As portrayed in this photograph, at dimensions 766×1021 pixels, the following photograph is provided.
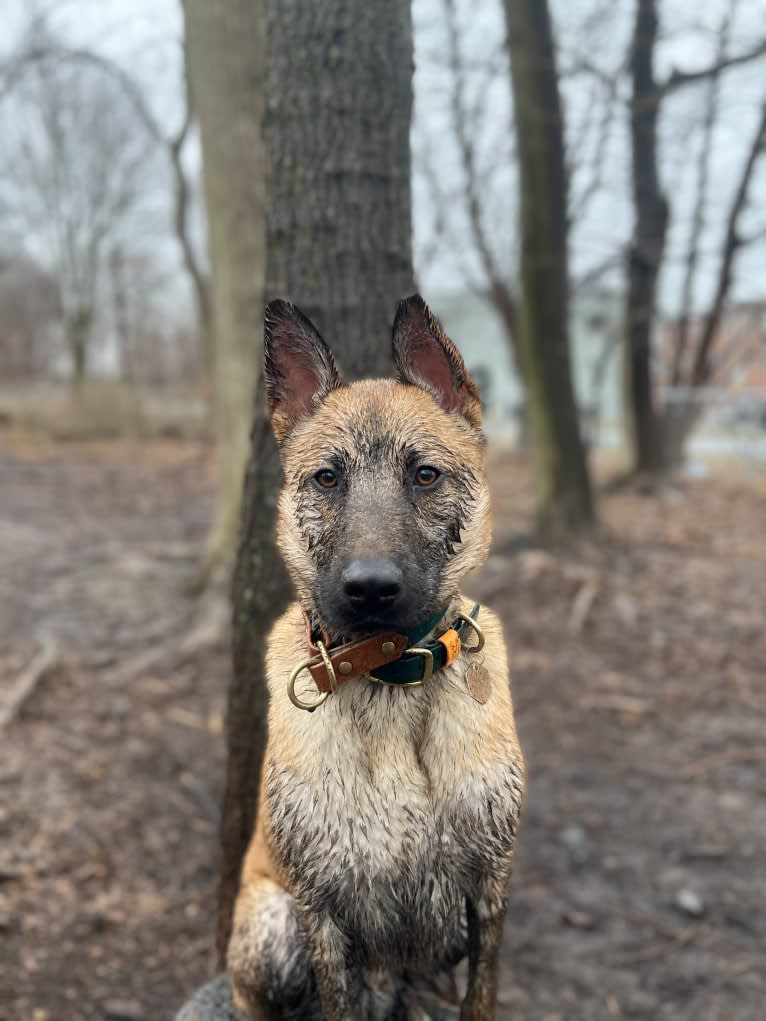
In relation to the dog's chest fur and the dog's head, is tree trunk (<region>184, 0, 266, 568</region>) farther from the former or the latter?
the dog's chest fur

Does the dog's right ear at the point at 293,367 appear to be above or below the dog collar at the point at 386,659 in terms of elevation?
above

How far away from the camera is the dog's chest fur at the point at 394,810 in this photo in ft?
6.23

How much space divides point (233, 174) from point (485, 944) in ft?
19.3

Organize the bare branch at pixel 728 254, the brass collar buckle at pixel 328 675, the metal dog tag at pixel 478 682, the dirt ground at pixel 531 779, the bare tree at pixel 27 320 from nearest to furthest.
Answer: the brass collar buckle at pixel 328 675
the metal dog tag at pixel 478 682
the dirt ground at pixel 531 779
the bare branch at pixel 728 254
the bare tree at pixel 27 320

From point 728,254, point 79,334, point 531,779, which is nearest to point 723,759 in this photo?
point 531,779

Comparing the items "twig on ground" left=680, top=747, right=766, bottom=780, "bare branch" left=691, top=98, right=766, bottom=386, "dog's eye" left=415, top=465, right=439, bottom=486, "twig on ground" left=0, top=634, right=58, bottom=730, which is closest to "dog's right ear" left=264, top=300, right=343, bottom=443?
"dog's eye" left=415, top=465, right=439, bottom=486

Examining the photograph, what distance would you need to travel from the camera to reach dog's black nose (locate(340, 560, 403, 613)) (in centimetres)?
167

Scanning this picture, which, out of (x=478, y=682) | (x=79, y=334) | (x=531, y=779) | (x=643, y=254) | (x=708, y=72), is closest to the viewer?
(x=478, y=682)

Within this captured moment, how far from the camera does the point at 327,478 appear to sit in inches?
76.0

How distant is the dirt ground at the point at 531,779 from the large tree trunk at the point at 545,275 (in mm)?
812

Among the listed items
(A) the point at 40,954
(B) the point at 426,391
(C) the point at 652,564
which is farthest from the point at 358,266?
(C) the point at 652,564

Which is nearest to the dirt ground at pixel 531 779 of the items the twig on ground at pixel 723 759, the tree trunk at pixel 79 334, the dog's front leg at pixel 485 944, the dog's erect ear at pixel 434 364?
the twig on ground at pixel 723 759

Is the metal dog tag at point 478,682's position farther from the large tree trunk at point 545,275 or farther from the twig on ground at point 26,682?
the large tree trunk at point 545,275

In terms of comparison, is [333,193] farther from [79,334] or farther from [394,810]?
[79,334]
